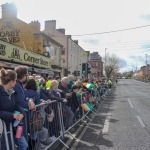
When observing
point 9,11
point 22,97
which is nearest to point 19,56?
point 9,11

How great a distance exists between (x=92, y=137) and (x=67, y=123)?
0.88 metres

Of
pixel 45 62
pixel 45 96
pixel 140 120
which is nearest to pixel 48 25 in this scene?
pixel 45 62

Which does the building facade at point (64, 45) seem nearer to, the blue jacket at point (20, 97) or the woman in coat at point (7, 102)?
the blue jacket at point (20, 97)

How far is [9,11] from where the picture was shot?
31562 millimetres

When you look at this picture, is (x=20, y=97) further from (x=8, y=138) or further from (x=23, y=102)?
(x=8, y=138)

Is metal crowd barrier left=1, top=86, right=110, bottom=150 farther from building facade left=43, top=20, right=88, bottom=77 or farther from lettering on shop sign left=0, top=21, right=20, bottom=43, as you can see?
building facade left=43, top=20, right=88, bottom=77

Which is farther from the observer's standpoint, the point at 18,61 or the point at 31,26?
the point at 31,26

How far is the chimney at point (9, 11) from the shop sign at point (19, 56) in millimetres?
8323

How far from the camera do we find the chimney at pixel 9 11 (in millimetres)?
31062

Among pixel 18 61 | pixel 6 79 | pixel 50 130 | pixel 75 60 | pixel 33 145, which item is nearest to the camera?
pixel 6 79

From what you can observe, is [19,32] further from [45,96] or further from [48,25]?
[45,96]

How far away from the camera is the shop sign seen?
60.0 feet

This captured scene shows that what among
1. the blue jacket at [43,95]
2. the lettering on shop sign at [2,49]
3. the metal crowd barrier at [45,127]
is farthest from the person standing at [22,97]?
the lettering on shop sign at [2,49]

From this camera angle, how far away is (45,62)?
89.8ft
